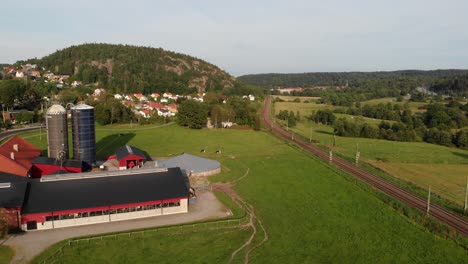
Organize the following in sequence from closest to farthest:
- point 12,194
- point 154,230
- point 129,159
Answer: point 154,230, point 12,194, point 129,159

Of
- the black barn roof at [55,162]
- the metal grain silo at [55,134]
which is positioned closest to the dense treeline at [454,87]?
the black barn roof at [55,162]

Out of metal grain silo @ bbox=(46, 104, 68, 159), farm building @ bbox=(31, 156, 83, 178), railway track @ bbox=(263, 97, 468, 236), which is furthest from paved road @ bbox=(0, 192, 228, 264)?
railway track @ bbox=(263, 97, 468, 236)

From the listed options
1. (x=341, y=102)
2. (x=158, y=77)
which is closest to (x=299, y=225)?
(x=341, y=102)

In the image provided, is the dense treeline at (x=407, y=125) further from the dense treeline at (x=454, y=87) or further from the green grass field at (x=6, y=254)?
the green grass field at (x=6, y=254)

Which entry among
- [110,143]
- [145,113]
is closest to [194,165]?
[110,143]

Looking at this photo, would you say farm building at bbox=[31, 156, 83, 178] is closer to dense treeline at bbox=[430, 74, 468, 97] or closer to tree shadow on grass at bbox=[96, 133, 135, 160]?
tree shadow on grass at bbox=[96, 133, 135, 160]

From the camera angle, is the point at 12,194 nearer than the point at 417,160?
Yes

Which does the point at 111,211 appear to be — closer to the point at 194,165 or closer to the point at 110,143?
the point at 194,165
